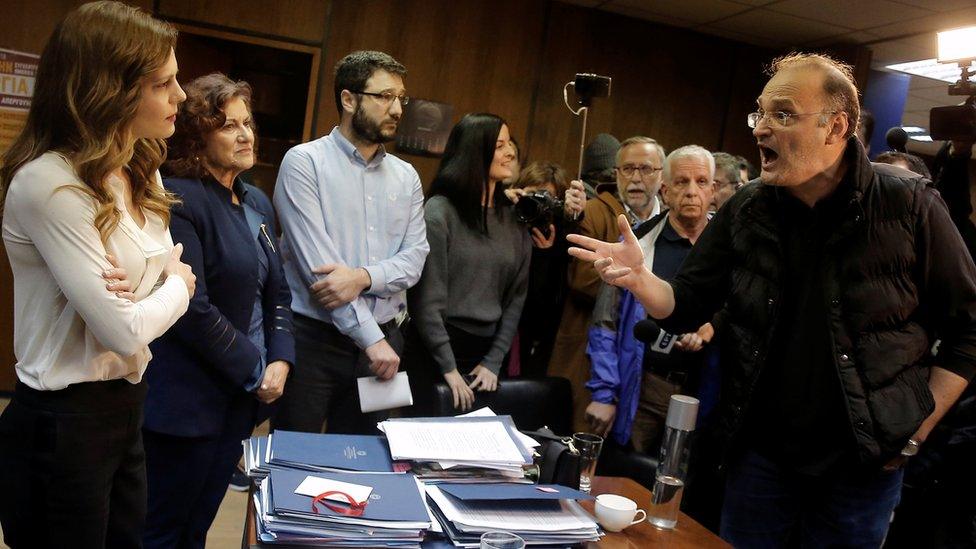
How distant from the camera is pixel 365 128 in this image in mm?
2387

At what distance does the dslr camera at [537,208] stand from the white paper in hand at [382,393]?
31.0 inches

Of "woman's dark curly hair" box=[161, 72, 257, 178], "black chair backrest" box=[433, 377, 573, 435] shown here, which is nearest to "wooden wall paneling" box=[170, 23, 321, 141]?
"woman's dark curly hair" box=[161, 72, 257, 178]

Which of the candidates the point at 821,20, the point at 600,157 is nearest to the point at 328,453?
the point at 600,157

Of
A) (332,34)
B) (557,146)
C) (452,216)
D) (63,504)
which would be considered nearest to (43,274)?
(63,504)

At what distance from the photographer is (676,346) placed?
2447mm

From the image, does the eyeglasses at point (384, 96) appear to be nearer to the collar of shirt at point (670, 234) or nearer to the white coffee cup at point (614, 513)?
the collar of shirt at point (670, 234)

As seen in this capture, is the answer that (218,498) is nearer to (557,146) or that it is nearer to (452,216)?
(452,216)

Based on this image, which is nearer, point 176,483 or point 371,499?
point 371,499

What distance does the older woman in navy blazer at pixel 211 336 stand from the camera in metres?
1.83

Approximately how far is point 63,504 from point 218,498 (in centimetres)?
70

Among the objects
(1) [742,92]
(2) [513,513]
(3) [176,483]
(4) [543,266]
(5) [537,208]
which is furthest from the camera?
(1) [742,92]

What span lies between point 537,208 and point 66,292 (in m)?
1.73

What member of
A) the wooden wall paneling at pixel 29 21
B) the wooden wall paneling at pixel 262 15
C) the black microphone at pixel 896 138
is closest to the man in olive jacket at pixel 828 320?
the black microphone at pixel 896 138

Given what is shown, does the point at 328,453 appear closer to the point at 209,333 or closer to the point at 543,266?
the point at 209,333
